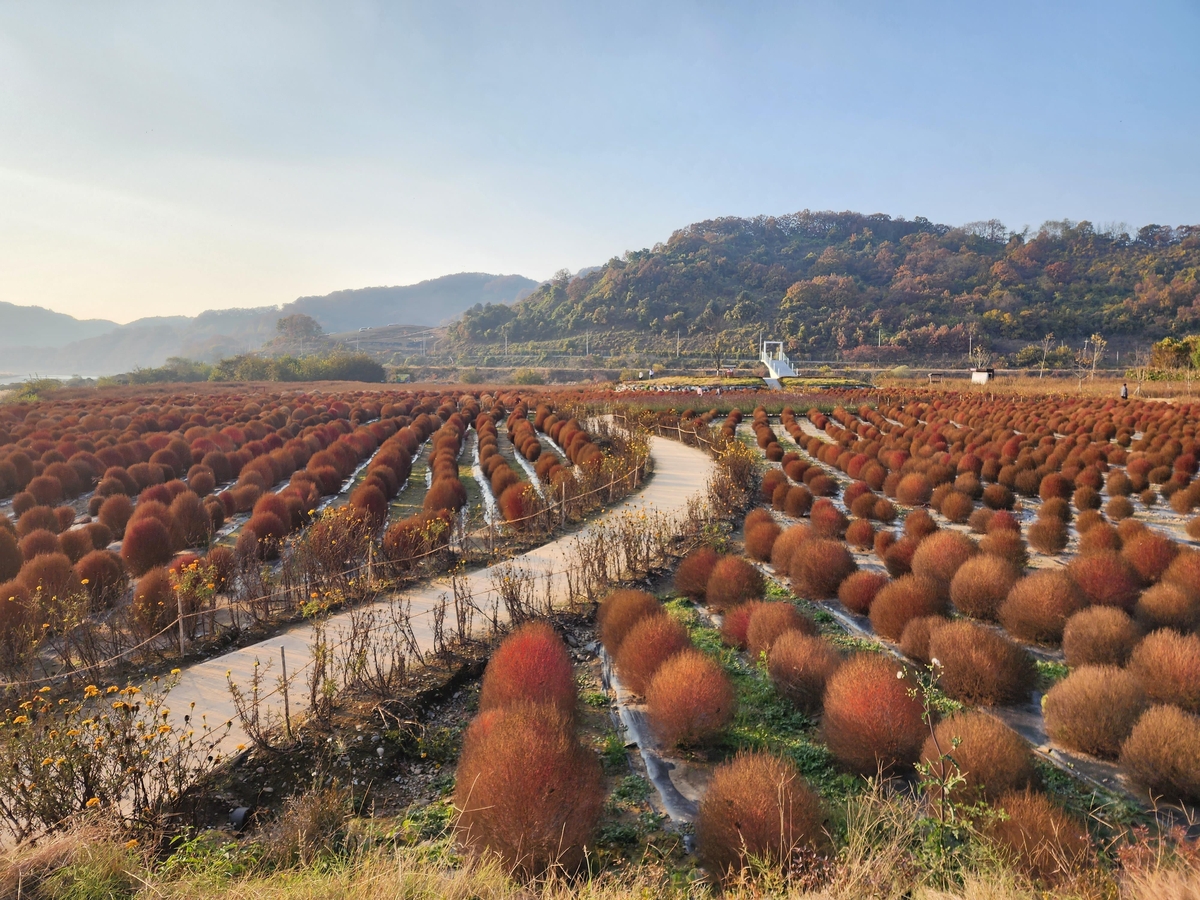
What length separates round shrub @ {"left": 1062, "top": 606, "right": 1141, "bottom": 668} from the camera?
6.76m

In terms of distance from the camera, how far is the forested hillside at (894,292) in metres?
91.1

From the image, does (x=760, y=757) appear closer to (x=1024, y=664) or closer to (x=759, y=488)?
(x=1024, y=664)

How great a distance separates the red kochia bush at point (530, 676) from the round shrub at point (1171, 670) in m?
5.39

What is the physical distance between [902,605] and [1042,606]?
64.5 inches

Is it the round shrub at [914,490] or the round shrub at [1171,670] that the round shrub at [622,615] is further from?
the round shrub at [914,490]

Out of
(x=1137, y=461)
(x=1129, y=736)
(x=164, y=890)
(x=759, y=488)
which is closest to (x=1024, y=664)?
(x=1129, y=736)

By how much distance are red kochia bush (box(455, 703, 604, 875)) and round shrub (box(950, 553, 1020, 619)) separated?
6.71m

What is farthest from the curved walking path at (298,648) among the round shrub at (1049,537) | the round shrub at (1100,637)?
the round shrub at (1049,537)

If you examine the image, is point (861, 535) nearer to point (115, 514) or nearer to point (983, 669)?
point (983, 669)

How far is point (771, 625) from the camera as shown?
758 centimetres

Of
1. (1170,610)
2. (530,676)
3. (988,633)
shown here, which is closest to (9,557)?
(530,676)

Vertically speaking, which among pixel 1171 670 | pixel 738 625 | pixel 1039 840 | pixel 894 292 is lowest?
pixel 738 625

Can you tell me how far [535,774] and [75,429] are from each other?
30398mm

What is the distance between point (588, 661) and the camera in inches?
319
